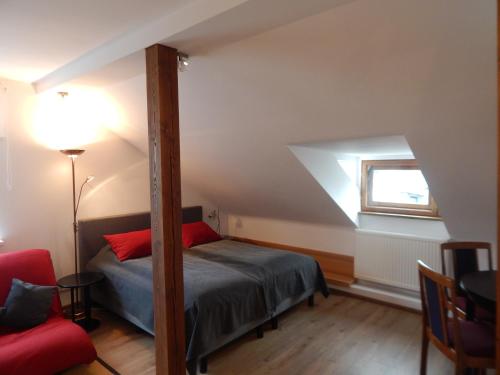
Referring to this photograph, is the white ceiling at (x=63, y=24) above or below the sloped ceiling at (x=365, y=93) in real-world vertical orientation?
above

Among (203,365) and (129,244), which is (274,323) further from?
(129,244)

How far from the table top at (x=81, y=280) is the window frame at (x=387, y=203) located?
304cm

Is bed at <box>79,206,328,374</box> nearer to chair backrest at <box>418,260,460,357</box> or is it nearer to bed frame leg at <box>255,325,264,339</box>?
bed frame leg at <box>255,325,264,339</box>

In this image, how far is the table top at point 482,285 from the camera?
1.85 m

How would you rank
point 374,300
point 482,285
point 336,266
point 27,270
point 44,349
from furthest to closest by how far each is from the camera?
point 336,266
point 374,300
point 27,270
point 44,349
point 482,285

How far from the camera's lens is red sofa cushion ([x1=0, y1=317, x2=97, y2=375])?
Result: 2051 mm

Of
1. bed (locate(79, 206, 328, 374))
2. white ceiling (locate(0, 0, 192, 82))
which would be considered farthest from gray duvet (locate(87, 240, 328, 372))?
white ceiling (locate(0, 0, 192, 82))

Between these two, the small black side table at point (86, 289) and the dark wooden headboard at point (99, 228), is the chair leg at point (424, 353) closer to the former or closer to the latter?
the small black side table at point (86, 289)

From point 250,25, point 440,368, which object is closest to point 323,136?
point 250,25

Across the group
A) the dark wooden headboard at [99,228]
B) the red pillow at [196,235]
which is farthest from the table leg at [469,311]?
the dark wooden headboard at [99,228]

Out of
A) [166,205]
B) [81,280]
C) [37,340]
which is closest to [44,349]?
[37,340]

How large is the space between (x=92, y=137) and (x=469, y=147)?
11.8 feet

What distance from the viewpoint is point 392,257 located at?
141 inches

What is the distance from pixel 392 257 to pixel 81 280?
3178 millimetres
